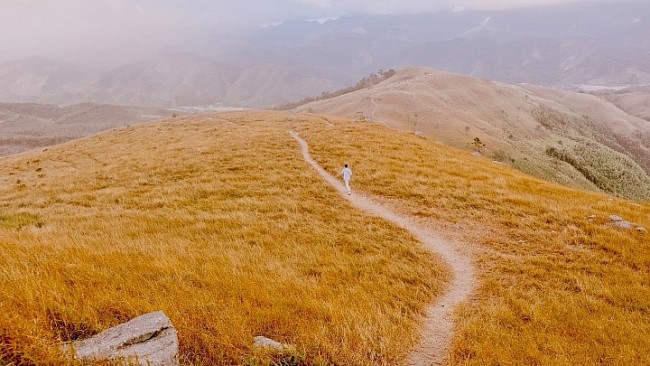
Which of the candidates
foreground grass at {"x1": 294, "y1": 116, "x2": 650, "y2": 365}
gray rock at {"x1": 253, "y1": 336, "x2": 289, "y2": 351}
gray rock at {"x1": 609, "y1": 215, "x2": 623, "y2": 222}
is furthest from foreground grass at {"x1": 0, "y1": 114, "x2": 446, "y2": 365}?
gray rock at {"x1": 609, "y1": 215, "x2": 623, "y2": 222}

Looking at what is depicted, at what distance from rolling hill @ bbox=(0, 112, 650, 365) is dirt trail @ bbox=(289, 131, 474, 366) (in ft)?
0.86

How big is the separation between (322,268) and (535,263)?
27.0 ft

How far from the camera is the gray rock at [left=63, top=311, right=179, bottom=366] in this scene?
613 cm

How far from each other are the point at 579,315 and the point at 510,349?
353cm

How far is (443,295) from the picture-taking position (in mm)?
12281

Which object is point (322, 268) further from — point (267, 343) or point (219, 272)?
point (267, 343)

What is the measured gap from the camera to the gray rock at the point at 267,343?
23.7ft

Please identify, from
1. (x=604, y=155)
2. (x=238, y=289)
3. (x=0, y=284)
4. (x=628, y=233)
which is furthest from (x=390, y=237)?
(x=604, y=155)

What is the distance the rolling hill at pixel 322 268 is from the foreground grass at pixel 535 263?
0.22 ft

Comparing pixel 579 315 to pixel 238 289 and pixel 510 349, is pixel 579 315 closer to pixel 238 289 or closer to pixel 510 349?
pixel 510 349

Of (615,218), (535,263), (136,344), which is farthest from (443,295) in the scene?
(615,218)

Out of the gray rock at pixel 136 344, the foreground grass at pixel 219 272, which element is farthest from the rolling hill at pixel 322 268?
the gray rock at pixel 136 344

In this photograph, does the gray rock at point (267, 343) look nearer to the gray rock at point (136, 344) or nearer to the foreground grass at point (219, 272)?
the foreground grass at point (219, 272)

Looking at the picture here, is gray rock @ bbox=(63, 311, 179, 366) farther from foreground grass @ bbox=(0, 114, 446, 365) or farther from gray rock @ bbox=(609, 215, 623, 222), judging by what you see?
gray rock @ bbox=(609, 215, 623, 222)
